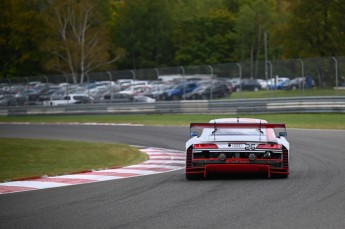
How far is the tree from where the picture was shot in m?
64.1

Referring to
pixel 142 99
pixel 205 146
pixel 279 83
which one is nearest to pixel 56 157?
pixel 205 146

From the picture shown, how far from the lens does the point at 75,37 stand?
65.9 m

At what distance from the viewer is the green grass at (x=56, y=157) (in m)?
15.3

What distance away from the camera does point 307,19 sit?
48.7 m

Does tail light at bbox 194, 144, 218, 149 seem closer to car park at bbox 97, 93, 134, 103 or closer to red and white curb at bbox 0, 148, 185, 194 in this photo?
red and white curb at bbox 0, 148, 185, 194

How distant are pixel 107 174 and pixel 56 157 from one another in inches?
169

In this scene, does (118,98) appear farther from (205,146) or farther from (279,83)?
(205,146)

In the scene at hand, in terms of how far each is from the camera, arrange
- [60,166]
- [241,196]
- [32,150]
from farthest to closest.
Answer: [32,150]
[60,166]
[241,196]

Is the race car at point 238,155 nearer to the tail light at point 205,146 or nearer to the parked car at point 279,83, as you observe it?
the tail light at point 205,146

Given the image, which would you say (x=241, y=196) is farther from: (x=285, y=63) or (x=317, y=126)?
Result: (x=285, y=63)

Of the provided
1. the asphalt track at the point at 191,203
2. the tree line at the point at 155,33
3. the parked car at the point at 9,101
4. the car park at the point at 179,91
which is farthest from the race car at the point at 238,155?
the tree line at the point at 155,33

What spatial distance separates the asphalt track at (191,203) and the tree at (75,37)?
50.9 m

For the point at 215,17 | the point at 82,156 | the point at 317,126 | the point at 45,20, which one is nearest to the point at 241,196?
the point at 82,156

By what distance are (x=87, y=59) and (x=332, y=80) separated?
36.8 metres
